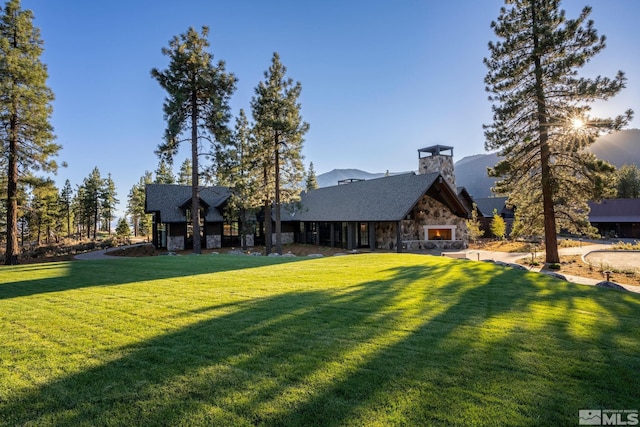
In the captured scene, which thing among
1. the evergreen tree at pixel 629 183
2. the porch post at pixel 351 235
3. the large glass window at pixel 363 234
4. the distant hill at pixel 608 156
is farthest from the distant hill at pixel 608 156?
the porch post at pixel 351 235

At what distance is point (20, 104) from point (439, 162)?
28703mm

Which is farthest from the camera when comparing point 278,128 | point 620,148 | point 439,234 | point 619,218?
point 620,148

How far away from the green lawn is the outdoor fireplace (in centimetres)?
1823

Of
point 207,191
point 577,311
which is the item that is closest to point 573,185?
point 577,311

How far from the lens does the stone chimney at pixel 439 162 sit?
2920 cm

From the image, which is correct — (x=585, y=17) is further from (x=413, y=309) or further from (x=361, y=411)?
(x=361, y=411)

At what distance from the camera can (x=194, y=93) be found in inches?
759

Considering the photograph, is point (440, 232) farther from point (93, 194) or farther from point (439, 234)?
point (93, 194)

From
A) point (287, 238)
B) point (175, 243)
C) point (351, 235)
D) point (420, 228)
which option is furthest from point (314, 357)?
point (287, 238)

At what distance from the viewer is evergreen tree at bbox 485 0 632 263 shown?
1426 cm

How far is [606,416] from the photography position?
112 inches

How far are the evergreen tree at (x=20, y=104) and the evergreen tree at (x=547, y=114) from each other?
23.6 m

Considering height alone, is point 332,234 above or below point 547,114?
below

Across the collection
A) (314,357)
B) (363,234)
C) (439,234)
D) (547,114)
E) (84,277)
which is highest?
(547,114)
